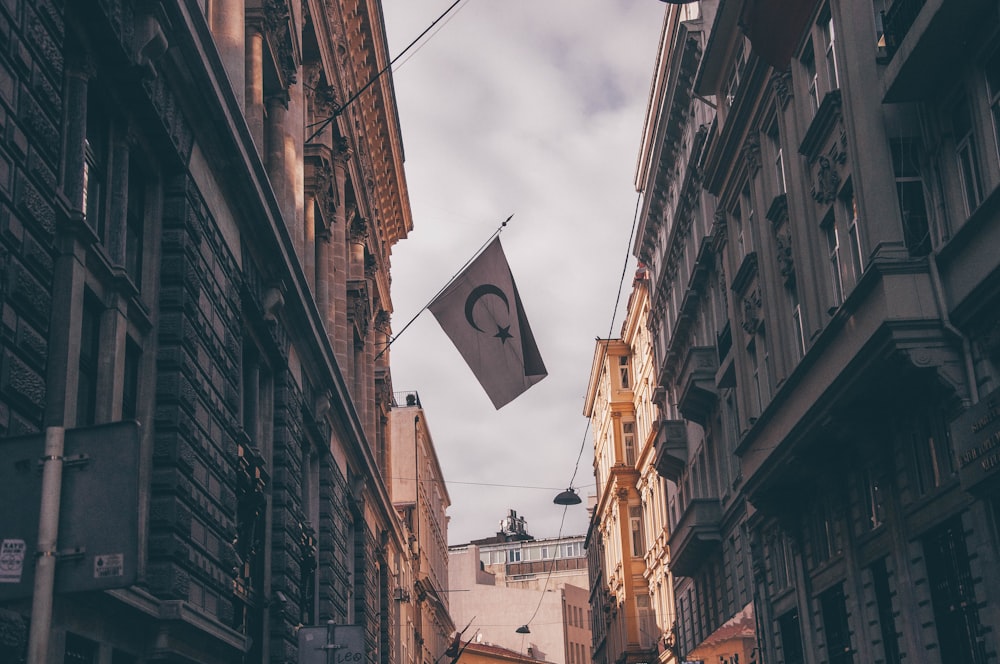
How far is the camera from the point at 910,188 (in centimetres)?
1905

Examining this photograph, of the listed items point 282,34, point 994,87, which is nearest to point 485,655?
point 282,34

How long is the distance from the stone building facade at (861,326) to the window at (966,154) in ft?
0.10

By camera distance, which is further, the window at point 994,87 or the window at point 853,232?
the window at point 853,232

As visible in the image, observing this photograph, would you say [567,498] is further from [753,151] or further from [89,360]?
[89,360]

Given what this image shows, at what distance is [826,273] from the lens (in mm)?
22578

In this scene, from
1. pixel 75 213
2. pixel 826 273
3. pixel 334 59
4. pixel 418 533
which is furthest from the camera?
pixel 418 533

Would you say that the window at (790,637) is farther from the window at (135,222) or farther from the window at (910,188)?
the window at (135,222)

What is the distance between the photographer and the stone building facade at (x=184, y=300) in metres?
9.81

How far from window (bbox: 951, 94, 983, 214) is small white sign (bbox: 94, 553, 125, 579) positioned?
14563 millimetres

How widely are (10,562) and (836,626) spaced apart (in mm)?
22147

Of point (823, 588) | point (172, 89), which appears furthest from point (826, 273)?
point (172, 89)

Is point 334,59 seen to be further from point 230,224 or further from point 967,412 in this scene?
point 967,412

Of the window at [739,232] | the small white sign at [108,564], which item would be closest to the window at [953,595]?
the window at [739,232]

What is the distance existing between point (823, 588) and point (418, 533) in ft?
135
